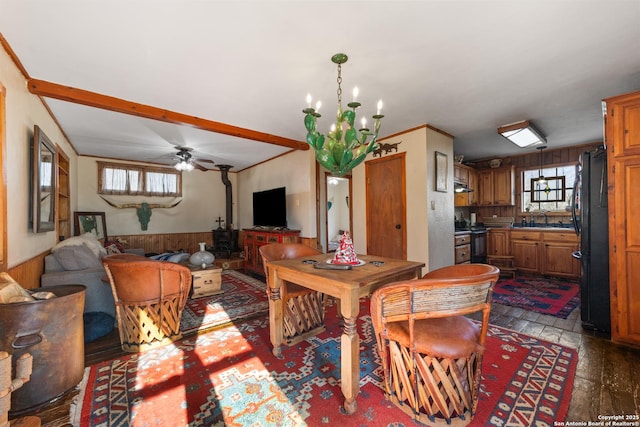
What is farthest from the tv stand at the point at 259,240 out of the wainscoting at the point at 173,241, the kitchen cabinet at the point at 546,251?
the kitchen cabinet at the point at 546,251

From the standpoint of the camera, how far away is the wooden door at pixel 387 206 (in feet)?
12.9

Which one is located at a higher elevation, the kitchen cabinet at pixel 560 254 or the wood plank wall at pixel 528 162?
the wood plank wall at pixel 528 162

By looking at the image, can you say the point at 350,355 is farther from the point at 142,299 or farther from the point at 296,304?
the point at 142,299

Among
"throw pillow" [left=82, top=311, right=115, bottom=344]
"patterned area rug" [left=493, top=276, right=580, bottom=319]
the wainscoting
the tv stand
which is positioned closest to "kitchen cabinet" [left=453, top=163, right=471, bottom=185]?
"patterned area rug" [left=493, top=276, right=580, bottom=319]

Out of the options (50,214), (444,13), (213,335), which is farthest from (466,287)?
(50,214)

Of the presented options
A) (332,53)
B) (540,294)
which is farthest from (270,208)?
(540,294)

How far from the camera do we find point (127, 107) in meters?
2.88

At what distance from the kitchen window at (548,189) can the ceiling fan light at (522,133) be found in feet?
4.58

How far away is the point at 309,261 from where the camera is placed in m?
2.12

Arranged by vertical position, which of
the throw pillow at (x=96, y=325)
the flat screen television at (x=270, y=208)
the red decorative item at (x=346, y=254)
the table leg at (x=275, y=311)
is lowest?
the throw pillow at (x=96, y=325)

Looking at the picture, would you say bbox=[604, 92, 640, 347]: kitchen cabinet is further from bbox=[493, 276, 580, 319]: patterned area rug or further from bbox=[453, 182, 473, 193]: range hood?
bbox=[453, 182, 473, 193]: range hood

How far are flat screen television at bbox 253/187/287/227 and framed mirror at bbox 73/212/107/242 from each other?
10.2 ft

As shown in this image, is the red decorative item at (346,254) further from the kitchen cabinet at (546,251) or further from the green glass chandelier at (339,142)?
the kitchen cabinet at (546,251)

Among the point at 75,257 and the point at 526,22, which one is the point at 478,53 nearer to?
the point at 526,22
